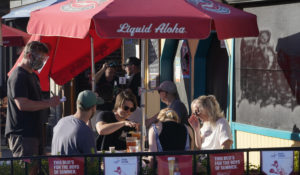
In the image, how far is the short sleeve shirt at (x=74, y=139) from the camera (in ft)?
17.9

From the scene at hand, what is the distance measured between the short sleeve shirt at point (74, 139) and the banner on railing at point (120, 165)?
118 cm

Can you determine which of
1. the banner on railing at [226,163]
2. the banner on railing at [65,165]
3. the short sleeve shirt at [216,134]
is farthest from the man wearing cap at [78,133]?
the short sleeve shirt at [216,134]

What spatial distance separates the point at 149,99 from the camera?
1275 centimetres

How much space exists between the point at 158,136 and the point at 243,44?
347 cm

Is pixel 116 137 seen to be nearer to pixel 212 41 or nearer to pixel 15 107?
pixel 15 107

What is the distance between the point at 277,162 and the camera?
4.53m

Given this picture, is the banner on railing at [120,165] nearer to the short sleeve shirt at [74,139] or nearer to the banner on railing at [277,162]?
the banner on railing at [277,162]

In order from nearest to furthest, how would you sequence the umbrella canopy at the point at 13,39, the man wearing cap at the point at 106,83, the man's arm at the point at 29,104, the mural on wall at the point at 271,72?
the man's arm at the point at 29,104 < the mural on wall at the point at 271,72 < the man wearing cap at the point at 106,83 < the umbrella canopy at the point at 13,39

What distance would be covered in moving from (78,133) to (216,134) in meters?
1.93

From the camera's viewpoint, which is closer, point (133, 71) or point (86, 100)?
point (86, 100)

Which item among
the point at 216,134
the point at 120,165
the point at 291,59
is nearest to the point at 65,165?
the point at 120,165

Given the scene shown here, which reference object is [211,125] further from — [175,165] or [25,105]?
[175,165]

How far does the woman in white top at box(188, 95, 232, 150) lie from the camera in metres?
6.72

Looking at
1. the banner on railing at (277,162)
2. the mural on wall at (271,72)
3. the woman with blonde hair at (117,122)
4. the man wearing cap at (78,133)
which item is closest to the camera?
the banner on railing at (277,162)
